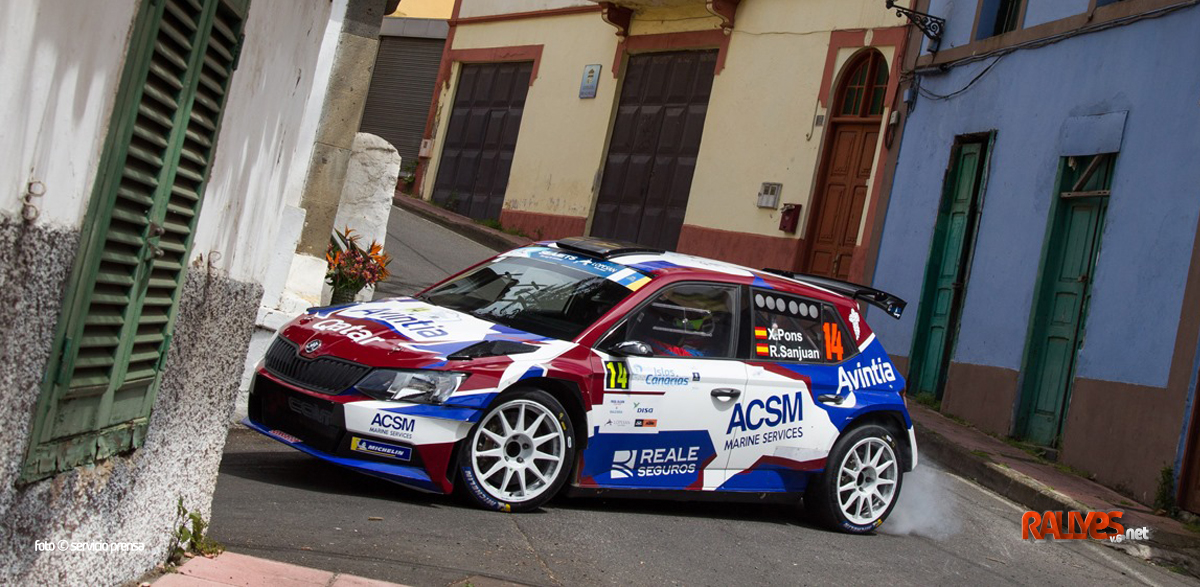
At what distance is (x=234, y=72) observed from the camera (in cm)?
498

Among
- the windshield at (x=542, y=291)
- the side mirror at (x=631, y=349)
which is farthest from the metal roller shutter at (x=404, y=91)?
the side mirror at (x=631, y=349)

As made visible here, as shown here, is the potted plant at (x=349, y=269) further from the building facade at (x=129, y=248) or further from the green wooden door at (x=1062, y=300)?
the green wooden door at (x=1062, y=300)

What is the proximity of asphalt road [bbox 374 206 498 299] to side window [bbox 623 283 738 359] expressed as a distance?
7.85 m

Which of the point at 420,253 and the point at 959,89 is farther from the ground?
the point at 959,89

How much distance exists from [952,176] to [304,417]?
11.3m

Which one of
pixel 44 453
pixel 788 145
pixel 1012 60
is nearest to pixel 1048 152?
pixel 1012 60

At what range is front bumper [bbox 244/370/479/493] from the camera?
715cm

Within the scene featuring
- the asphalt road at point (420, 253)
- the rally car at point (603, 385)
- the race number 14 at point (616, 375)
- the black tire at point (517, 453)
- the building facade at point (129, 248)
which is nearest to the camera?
the building facade at point (129, 248)

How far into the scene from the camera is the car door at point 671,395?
7.89 meters

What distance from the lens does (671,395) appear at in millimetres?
8117

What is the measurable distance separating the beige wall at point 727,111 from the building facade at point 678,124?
0.09 feet

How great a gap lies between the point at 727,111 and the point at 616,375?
1448cm

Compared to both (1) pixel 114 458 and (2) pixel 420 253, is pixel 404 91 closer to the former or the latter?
(2) pixel 420 253

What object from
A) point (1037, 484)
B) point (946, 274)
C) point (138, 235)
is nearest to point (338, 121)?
point (1037, 484)
